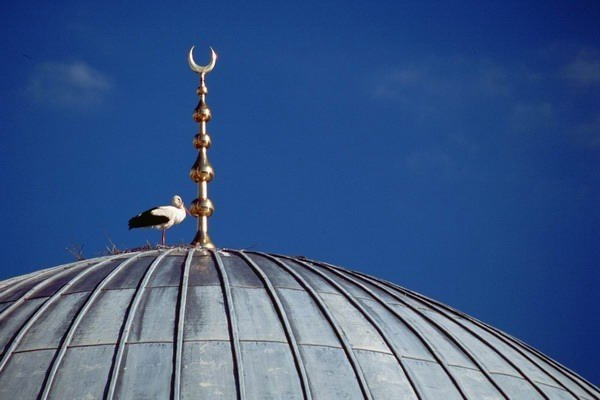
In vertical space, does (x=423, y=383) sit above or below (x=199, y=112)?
below

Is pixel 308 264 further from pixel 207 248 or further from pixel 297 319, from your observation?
pixel 297 319

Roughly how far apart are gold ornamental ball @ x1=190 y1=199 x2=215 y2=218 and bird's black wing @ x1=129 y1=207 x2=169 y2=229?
499mm

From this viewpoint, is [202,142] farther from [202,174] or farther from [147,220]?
[147,220]

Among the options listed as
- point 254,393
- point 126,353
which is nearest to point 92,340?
point 126,353

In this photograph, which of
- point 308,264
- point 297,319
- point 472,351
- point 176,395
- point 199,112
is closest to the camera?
point 176,395

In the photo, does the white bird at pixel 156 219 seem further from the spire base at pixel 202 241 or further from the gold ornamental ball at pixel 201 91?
the gold ornamental ball at pixel 201 91

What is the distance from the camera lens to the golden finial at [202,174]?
51.6 feet

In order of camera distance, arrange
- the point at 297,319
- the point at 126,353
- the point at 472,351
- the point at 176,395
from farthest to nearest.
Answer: the point at 472,351 → the point at 297,319 → the point at 126,353 → the point at 176,395

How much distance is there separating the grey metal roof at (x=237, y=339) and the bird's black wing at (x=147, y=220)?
1.20 m

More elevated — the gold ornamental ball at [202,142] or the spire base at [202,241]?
the gold ornamental ball at [202,142]

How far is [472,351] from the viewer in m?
13.1

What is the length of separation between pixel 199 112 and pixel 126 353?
6384 millimetres

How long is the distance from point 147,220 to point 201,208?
0.83 metres

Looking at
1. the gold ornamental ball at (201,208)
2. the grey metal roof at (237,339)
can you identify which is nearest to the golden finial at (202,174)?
the gold ornamental ball at (201,208)
